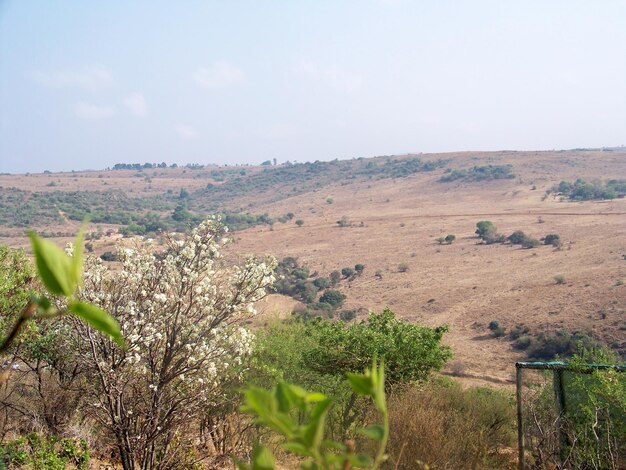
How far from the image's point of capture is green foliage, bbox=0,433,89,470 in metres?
6.66

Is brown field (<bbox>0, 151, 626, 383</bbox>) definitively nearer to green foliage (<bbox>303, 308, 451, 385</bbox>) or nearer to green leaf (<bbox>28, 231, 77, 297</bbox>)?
green foliage (<bbox>303, 308, 451, 385</bbox>)

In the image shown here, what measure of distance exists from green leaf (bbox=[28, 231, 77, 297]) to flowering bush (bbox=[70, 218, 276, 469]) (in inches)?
227

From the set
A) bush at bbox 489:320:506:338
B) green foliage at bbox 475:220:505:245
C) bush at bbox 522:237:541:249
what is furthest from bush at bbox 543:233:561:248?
bush at bbox 489:320:506:338

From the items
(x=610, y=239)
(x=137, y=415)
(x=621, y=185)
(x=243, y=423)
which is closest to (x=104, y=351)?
(x=137, y=415)

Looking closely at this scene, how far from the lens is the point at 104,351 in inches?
260

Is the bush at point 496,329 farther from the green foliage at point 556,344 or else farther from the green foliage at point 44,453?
the green foliage at point 44,453

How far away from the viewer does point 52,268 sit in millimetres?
747

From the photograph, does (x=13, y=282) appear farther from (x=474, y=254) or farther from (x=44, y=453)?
(x=474, y=254)

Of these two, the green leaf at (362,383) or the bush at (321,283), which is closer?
the green leaf at (362,383)

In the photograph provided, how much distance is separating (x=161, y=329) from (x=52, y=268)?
6371 mm

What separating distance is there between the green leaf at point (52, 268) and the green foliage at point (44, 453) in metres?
6.47

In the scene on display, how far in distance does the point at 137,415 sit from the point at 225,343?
1.38 m

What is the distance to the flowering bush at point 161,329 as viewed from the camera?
21.7 feet

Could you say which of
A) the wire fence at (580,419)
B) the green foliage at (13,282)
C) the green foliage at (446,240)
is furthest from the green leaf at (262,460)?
the green foliage at (446,240)
